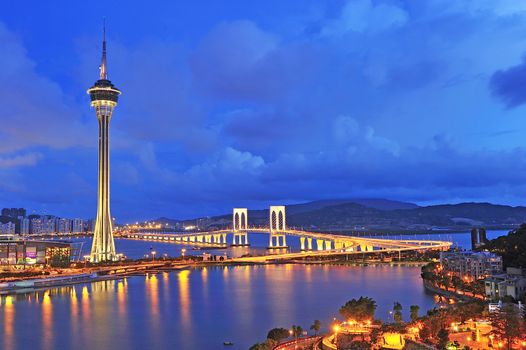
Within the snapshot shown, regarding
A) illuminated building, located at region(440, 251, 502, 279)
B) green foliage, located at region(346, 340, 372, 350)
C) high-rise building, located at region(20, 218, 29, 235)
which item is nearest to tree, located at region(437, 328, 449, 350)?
green foliage, located at region(346, 340, 372, 350)

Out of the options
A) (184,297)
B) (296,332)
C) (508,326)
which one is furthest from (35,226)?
(508,326)

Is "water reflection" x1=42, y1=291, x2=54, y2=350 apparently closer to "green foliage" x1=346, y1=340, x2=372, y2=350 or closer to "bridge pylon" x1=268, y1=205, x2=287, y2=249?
"green foliage" x1=346, y1=340, x2=372, y2=350

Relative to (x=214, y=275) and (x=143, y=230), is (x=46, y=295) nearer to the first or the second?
(x=214, y=275)

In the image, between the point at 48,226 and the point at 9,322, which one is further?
the point at 48,226

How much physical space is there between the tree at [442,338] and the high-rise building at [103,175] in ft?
56.6

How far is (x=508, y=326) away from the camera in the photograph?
19.7 feet

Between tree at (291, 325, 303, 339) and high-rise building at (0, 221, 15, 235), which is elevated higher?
high-rise building at (0, 221, 15, 235)

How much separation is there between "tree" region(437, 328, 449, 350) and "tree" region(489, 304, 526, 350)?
493 millimetres

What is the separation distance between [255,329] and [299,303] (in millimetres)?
2762

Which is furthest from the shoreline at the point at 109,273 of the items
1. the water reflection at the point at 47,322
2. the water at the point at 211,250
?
the water at the point at 211,250

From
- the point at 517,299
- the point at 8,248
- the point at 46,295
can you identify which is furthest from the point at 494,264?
the point at 8,248

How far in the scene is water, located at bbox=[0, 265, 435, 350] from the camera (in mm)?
8969

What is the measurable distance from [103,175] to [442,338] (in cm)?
1774

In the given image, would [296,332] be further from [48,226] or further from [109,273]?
[48,226]
